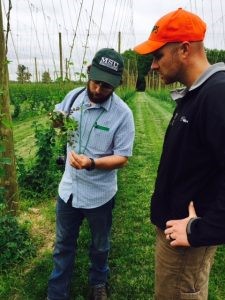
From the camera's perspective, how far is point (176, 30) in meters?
1.93

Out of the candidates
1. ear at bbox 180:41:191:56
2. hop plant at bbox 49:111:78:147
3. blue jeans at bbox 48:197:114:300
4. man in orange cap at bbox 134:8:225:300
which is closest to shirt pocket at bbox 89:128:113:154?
hop plant at bbox 49:111:78:147

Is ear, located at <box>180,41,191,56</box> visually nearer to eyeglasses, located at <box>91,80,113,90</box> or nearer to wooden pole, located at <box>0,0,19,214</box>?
eyeglasses, located at <box>91,80,113,90</box>

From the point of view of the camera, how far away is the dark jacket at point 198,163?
68.6 inches

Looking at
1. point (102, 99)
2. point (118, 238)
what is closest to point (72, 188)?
point (102, 99)

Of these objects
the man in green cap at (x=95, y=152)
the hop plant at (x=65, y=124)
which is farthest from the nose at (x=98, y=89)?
the hop plant at (x=65, y=124)

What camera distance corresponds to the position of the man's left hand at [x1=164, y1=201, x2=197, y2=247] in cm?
187

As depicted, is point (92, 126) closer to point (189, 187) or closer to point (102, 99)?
point (102, 99)

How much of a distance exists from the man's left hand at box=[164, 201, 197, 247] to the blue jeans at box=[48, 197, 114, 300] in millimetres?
1302

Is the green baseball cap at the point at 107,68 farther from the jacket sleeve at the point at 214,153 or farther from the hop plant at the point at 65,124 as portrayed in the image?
the jacket sleeve at the point at 214,153

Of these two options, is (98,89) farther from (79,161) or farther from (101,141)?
(79,161)

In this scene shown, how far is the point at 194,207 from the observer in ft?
6.51

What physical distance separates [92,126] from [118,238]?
2233 mm

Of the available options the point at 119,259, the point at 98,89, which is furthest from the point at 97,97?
the point at 119,259

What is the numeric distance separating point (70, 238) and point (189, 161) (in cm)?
165
